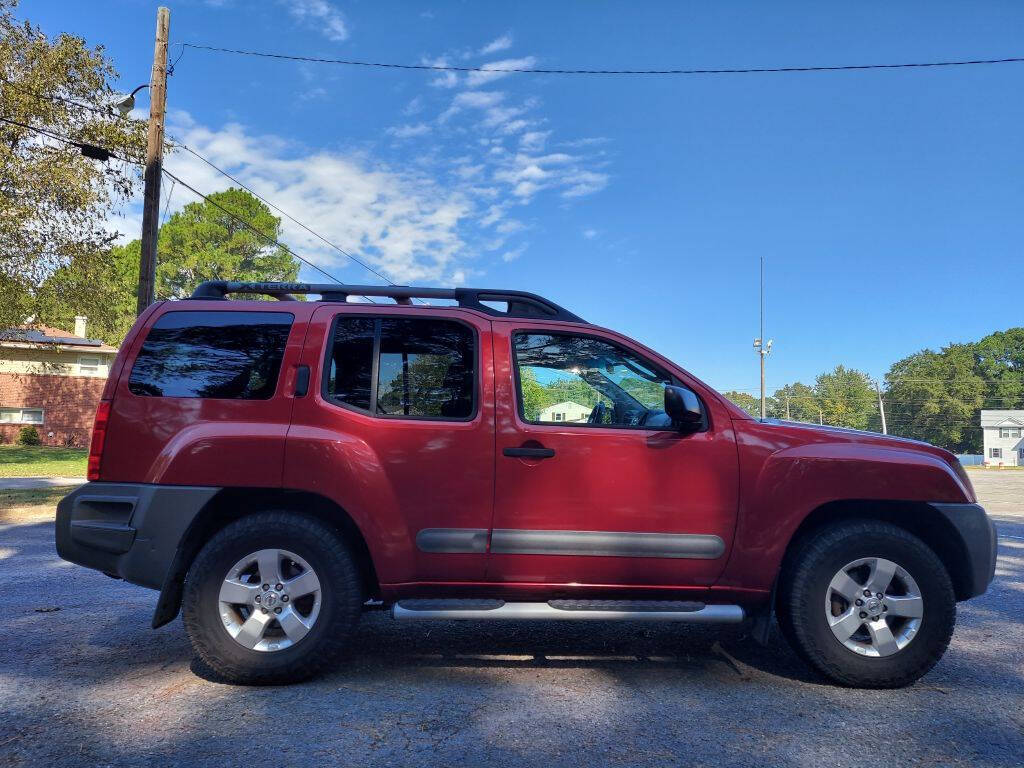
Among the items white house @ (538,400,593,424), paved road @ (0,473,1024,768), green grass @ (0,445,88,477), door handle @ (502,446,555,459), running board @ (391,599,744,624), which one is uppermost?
white house @ (538,400,593,424)

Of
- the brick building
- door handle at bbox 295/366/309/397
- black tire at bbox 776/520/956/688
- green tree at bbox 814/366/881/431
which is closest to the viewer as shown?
black tire at bbox 776/520/956/688

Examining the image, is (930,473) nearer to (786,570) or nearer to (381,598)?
(786,570)

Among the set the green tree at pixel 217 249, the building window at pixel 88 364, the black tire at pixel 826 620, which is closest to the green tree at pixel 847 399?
the green tree at pixel 217 249

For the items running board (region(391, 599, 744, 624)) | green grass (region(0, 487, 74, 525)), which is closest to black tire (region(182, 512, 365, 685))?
running board (region(391, 599, 744, 624))

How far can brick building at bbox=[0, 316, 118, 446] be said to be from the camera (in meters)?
29.9

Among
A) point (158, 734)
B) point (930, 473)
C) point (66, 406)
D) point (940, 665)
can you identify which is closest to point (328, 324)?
point (158, 734)

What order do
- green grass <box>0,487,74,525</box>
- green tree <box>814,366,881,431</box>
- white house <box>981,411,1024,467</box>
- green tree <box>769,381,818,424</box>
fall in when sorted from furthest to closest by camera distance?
1. green tree <box>769,381,818,424</box>
2. green tree <box>814,366,881,431</box>
3. white house <box>981,411,1024,467</box>
4. green grass <box>0,487,74,525</box>

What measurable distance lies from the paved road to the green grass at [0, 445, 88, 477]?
14966mm

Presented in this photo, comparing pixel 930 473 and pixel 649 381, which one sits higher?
pixel 649 381

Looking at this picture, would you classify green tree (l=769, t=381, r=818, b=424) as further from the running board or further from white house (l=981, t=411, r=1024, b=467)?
the running board

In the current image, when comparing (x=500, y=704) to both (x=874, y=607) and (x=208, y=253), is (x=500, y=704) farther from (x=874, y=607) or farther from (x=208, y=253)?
(x=208, y=253)

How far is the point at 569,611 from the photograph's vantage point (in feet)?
10.8

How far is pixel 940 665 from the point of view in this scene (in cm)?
381

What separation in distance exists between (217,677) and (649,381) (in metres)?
2.80
